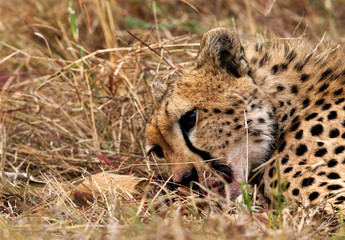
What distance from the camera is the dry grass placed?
2.11m

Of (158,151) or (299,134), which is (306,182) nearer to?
(299,134)

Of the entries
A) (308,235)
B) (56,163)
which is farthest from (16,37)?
(308,235)

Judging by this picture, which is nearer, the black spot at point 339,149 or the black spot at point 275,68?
the black spot at point 339,149

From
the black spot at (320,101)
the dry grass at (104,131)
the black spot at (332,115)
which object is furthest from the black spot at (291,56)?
the dry grass at (104,131)

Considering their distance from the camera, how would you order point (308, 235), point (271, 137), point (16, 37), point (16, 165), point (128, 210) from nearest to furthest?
point (308, 235)
point (128, 210)
point (271, 137)
point (16, 165)
point (16, 37)

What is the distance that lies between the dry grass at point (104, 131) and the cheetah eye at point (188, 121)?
30cm

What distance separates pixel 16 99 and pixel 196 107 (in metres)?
1.88

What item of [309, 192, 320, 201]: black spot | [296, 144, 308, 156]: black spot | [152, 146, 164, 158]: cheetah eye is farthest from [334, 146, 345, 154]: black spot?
[152, 146, 164, 158]: cheetah eye

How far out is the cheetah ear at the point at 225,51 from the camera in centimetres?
268

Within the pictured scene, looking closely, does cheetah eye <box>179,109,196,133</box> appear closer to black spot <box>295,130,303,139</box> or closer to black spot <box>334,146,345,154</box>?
black spot <box>295,130,303,139</box>

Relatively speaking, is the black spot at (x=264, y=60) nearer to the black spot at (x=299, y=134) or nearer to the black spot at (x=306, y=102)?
the black spot at (x=306, y=102)

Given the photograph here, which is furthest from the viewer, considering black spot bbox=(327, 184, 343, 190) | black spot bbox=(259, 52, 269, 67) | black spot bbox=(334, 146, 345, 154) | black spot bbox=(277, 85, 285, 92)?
black spot bbox=(259, 52, 269, 67)

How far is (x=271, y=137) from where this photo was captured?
2648 mm

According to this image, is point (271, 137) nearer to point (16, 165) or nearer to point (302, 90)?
point (302, 90)
